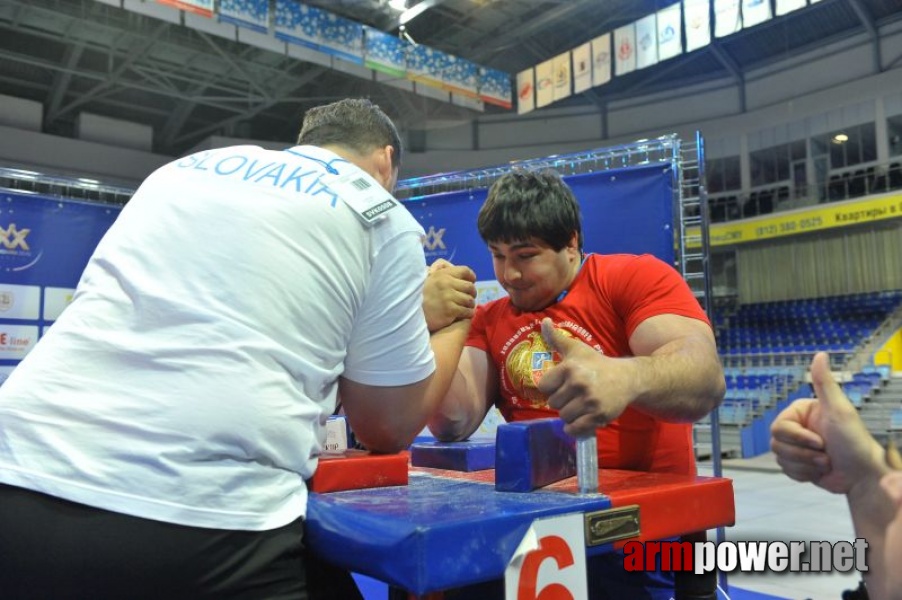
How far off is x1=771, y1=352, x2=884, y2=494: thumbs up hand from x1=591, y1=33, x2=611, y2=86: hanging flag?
9838 mm

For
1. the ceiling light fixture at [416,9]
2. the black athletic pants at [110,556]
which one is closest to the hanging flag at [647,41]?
the ceiling light fixture at [416,9]

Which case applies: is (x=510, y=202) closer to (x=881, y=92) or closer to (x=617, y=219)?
(x=617, y=219)

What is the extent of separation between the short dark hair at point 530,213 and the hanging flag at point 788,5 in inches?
301

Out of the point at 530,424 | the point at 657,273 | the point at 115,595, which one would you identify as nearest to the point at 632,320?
the point at 657,273

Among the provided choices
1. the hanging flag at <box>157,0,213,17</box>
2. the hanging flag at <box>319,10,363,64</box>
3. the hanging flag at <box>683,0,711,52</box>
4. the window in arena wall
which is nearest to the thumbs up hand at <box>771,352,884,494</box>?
the hanging flag at <box>157,0,213,17</box>

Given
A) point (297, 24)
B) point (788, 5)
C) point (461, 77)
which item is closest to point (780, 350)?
point (788, 5)

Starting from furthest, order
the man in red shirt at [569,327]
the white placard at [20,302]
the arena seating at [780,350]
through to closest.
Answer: the arena seating at [780,350] → the white placard at [20,302] → the man in red shirt at [569,327]

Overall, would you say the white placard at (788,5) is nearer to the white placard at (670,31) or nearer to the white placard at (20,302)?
the white placard at (670,31)

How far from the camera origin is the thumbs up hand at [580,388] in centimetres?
81

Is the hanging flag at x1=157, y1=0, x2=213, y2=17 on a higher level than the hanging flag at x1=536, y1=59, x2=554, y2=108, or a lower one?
lower

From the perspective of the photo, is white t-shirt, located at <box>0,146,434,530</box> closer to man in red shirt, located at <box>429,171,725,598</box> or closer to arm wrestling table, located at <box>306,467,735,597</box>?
arm wrestling table, located at <box>306,467,735,597</box>

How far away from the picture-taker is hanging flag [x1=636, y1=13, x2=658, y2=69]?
29.9 ft

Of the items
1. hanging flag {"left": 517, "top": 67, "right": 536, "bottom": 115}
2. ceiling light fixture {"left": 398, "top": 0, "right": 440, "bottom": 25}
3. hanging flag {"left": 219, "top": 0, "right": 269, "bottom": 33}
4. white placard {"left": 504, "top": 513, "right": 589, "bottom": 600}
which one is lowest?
white placard {"left": 504, "top": 513, "right": 589, "bottom": 600}

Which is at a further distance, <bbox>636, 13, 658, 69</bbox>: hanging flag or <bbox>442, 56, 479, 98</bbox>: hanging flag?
<bbox>442, 56, 479, 98</bbox>: hanging flag
